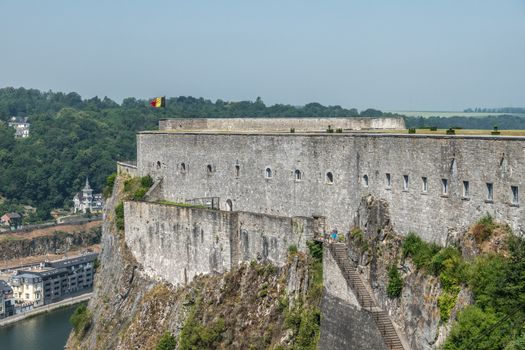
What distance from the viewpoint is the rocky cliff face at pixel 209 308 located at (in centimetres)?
3675

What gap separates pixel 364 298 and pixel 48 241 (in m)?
108

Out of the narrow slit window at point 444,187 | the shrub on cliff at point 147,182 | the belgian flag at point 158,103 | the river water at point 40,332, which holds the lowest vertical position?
the river water at point 40,332

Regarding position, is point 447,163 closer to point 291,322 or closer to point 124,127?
point 291,322

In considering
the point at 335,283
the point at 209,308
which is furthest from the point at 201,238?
the point at 335,283

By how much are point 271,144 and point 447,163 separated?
44.5ft

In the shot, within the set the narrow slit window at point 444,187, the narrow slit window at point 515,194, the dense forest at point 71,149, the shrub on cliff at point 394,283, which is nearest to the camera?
the narrow slit window at point 515,194

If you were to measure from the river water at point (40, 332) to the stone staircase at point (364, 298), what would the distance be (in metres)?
50.5

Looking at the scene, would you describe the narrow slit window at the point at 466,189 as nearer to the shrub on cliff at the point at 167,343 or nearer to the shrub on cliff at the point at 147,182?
the shrub on cliff at the point at 167,343

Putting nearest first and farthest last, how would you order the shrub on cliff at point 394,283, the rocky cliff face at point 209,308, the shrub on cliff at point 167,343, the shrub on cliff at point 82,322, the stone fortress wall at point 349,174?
1. the stone fortress wall at point 349,174
2. the shrub on cliff at point 394,283
3. the rocky cliff face at point 209,308
4. the shrub on cliff at point 167,343
5. the shrub on cliff at point 82,322

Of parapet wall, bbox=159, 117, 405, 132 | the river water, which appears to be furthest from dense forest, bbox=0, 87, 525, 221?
parapet wall, bbox=159, 117, 405, 132

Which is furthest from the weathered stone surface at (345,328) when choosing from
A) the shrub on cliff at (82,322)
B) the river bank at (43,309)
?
the river bank at (43,309)

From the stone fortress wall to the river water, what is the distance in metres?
34.8

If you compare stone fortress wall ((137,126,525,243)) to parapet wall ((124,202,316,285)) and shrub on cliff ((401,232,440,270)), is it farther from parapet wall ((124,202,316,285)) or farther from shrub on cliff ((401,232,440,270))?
parapet wall ((124,202,316,285))

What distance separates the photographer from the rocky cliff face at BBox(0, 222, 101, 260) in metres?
131
